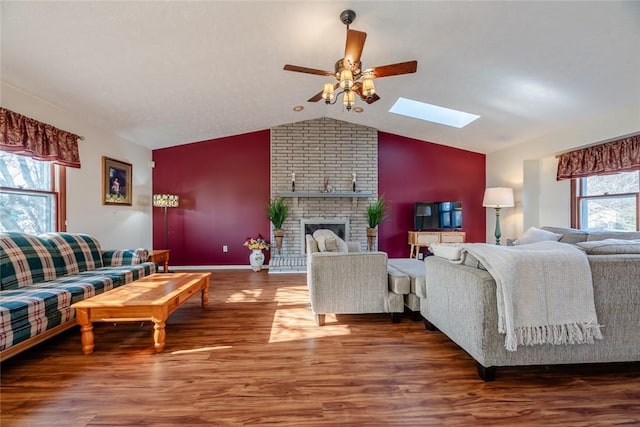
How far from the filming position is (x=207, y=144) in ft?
18.7

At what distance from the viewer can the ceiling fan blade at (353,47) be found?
2191mm

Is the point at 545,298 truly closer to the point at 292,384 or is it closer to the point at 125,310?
the point at 292,384

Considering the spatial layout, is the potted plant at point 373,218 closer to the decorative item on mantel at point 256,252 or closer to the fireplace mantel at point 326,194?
the fireplace mantel at point 326,194

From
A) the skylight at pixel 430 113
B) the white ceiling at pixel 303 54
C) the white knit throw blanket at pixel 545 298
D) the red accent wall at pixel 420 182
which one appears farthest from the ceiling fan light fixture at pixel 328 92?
the red accent wall at pixel 420 182

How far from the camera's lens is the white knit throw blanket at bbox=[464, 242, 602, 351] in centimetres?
166

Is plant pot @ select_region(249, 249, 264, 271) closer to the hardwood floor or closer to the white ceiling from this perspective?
the white ceiling

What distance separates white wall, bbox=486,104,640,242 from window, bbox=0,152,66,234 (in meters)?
6.72

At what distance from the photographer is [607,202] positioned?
4184mm

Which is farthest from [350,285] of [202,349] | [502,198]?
[502,198]

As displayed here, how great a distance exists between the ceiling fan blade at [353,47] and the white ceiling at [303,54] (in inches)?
16.8

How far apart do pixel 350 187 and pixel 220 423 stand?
4880 millimetres

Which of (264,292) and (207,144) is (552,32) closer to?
(264,292)

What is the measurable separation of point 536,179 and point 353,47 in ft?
Answer: 14.8

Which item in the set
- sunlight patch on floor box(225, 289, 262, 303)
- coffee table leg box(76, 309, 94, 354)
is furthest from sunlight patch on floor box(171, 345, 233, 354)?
sunlight patch on floor box(225, 289, 262, 303)
